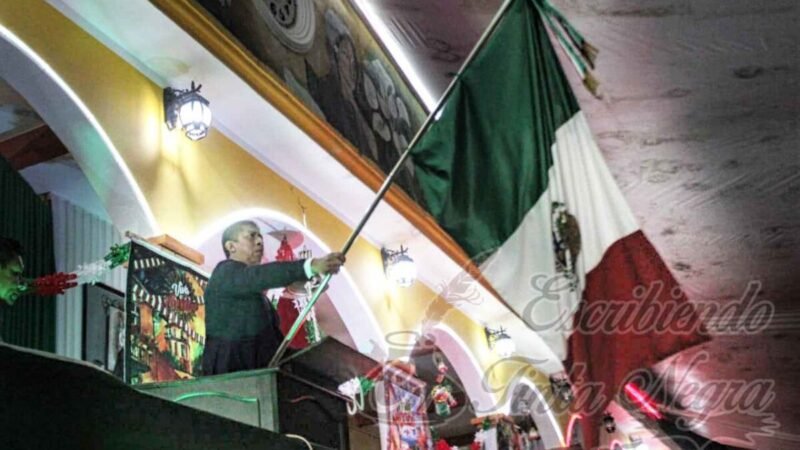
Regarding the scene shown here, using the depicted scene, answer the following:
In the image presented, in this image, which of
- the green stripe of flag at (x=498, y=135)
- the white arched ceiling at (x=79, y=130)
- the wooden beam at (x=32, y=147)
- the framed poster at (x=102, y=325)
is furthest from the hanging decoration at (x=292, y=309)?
the green stripe of flag at (x=498, y=135)

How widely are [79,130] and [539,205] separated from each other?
2.19m

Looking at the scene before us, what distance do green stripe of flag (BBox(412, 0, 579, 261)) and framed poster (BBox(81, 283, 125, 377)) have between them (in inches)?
112

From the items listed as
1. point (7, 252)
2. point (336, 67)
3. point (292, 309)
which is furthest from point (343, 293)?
point (7, 252)

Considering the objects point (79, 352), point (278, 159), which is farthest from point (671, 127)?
point (79, 352)

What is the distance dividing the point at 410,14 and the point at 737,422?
10.1 metres

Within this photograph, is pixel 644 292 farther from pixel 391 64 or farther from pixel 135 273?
pixel 391 64

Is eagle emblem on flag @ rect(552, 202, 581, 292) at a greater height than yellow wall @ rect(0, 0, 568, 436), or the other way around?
yellow wall @ rect(0, 0, 568, 436)

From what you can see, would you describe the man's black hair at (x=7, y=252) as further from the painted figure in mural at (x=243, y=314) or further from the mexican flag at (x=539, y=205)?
the mexican flag at (x=539, y=205)

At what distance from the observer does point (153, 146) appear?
4.48 m

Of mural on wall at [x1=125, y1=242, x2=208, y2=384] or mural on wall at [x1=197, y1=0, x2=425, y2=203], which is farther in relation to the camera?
mural on wall at [x1=197, y1=0, x2=425, y2=203]

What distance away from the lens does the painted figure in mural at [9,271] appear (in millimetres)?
2785

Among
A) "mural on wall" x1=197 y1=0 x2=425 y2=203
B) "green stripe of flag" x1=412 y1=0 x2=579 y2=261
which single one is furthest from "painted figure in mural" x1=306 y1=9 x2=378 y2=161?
"green stripe of flag" x1=412 y1=0 x2=579 y2=261

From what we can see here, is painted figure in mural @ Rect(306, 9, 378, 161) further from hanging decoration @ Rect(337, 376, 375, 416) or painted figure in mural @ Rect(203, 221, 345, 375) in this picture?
painted figure in mural @ Rect(203, 221, 345, 375)

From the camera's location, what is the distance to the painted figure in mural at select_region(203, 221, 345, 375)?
150 inches
